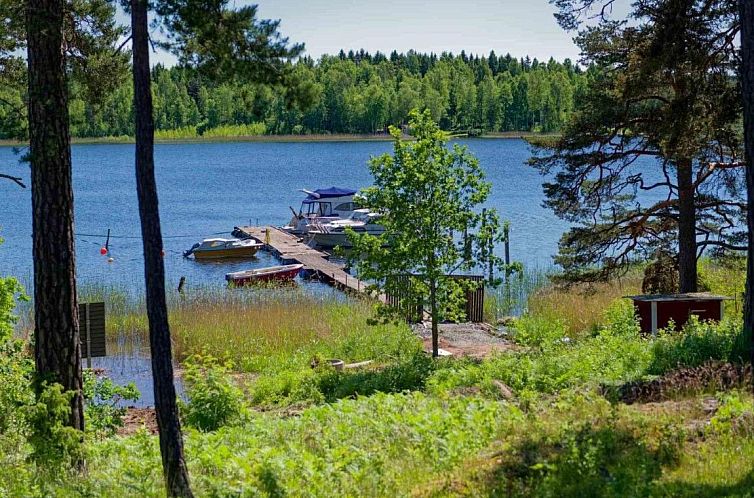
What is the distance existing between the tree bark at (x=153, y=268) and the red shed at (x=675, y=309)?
11.6m

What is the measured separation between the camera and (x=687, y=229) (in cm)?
2117

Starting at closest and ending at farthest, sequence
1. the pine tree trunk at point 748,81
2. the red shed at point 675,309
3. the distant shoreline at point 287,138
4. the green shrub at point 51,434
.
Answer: the green shrub at point 51,434 → the pine tree trunk at point 748,81 → the red shed at point 675,309 → the distant shoreline at point 287,138

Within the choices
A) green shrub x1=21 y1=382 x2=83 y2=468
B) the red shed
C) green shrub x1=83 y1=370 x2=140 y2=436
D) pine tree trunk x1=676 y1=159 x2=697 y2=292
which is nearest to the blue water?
pine tree trunk x1=676 y1=159 x2=697 y2=292

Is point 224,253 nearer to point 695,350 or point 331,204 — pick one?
point 331,204

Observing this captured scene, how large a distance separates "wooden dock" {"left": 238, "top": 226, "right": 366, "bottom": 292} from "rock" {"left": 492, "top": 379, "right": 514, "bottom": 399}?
1765 centimetres

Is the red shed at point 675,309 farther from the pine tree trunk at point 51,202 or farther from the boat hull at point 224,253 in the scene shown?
the boat hull at point 224,253

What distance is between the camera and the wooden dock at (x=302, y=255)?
3300 centimetres

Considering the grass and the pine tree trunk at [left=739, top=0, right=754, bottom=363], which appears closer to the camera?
the grass

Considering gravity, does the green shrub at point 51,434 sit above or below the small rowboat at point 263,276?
above

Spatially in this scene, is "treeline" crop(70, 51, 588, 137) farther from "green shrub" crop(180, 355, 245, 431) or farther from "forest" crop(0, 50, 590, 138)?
"green shrub" crop(180, 355, 245, 431)

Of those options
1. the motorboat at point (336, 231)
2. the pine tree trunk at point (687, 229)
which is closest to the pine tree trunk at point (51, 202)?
the pine tree trunk at point (687, 229)

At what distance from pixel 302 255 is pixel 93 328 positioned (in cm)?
2484

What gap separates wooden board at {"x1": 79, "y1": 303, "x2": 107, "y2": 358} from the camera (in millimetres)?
16156

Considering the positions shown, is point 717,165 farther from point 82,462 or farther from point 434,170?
point 82,462
